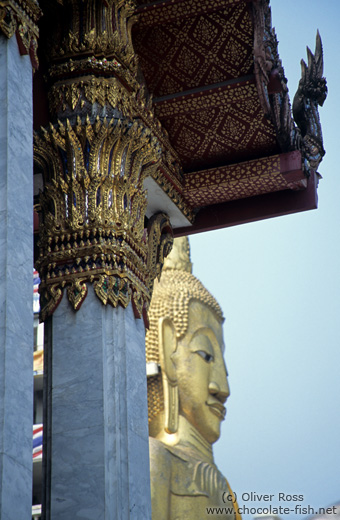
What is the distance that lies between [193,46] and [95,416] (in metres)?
3.02

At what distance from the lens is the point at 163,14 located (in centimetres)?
691

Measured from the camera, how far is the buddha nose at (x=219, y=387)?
45.8 ft

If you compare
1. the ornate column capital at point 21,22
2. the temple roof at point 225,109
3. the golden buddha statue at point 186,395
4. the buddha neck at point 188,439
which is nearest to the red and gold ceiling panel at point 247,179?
the temple roof at point 225,109

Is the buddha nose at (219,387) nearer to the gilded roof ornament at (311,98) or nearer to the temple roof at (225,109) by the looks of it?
the temple roof at (225,109)

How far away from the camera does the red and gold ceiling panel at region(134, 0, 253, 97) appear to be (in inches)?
278

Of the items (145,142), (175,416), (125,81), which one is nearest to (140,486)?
(145,142)

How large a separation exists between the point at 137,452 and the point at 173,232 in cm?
317

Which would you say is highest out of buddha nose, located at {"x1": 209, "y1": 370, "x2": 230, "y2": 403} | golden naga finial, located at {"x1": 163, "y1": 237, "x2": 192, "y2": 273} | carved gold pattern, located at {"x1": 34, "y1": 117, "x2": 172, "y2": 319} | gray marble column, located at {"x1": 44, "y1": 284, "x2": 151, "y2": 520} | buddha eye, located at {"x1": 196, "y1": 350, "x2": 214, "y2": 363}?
golden naga finial, located at {"x1": 163, "y1": 237, "x2": 192, "y2": 273}

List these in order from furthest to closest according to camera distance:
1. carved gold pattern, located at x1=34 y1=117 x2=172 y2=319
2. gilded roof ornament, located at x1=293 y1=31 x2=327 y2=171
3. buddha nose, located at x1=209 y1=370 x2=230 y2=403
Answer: buddha nose, located at x1=209 y1=370 x2=230 y2=403 < gilded roof ornament, located at x1=293 y1=31 x2=327 y2=171 < carved gold pattern, located at x1=34 y1=117 x2=172 y2=319

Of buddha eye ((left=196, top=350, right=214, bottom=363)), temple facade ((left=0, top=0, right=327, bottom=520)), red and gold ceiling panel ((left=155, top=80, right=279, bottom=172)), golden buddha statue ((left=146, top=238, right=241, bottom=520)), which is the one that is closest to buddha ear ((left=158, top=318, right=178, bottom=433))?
golden buddha statue ((left=146, top=238, right=241, bottom=520))

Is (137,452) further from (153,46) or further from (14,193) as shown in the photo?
(153,46)

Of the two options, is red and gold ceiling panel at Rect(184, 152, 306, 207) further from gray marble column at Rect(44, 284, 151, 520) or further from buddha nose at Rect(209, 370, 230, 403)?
buddha nose at Rect(209, 370, 230, 403)

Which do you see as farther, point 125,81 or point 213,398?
point 213,398

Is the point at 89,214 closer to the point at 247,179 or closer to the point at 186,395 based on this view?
the point at 247,179
